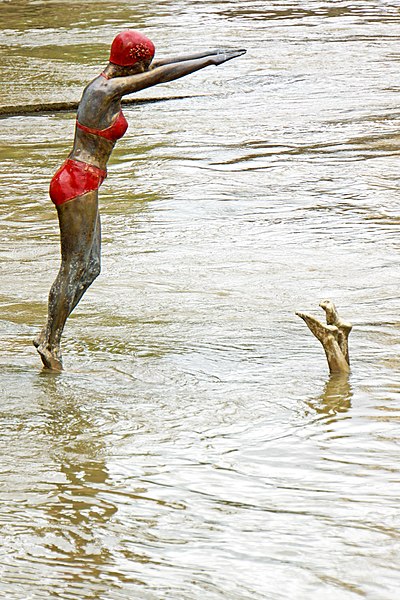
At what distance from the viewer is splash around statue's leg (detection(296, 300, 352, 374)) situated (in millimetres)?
5352

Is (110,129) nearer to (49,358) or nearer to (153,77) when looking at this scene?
(153,77)

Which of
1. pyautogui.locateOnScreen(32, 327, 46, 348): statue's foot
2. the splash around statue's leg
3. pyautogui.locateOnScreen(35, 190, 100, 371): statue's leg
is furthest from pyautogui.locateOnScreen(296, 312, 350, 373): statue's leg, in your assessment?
pyautogui.locateOnScreen(32, 327, 46, 348): statue's foot

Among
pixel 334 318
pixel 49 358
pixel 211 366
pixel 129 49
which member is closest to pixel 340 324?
pixel 334 318

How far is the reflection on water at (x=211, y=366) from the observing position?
12.0 feet

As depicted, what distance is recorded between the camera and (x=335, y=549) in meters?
3.64

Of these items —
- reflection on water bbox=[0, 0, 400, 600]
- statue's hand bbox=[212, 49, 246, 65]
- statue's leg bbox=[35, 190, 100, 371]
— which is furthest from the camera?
statue's hand bbox=[212, 49, 246, 65]

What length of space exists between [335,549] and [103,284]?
397 cm

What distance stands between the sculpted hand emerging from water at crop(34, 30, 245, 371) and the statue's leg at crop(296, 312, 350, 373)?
1135 millimetres

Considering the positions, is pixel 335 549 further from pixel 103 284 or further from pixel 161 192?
pixel 161 192

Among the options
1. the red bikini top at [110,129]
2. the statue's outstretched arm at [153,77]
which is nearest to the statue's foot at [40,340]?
the red bikini top at [110,129]

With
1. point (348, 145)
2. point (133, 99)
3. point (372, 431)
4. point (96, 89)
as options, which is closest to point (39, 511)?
point (372, 431)

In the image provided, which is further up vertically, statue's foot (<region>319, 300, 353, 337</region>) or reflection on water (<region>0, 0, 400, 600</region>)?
statue's foot (<region>319, 300, 353, 337</region>)

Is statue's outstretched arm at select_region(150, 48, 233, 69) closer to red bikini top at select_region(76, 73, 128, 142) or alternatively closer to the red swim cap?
the red swim cap

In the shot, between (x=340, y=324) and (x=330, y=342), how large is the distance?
103 millimetres
